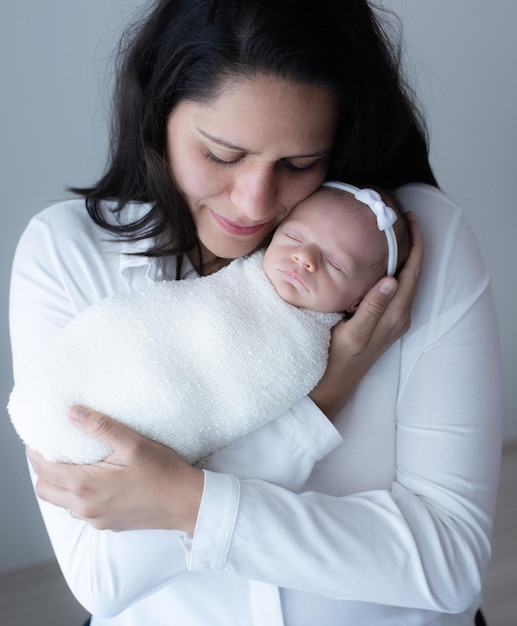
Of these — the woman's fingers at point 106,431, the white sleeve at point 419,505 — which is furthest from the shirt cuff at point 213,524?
the woman's fingers at point 106,431

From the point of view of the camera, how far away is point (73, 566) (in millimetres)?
1140

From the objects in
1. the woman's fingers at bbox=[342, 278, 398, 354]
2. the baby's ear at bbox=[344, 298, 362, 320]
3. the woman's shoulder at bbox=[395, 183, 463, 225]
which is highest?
the woman's shoulder at bbox=[395, 183, 463, 225]

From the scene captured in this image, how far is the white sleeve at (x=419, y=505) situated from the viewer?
1.07 m

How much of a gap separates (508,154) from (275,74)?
1.59 metres

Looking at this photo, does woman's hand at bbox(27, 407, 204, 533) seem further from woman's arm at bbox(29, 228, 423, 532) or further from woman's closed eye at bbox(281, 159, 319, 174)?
woman's closed eye at bbox(281, 159, 319, 174)

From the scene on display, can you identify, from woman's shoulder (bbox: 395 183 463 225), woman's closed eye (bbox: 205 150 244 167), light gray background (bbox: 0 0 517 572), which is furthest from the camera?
light gray background (bbox: 0 0 517 572)

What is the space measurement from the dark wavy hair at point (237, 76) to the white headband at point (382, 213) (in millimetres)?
58

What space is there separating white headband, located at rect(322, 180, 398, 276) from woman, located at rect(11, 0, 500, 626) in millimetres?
41

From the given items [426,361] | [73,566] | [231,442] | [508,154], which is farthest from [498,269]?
[73,566]

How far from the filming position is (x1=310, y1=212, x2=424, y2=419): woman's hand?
117 cm

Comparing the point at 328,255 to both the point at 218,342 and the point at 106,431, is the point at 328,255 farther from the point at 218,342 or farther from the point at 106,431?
the point at 106,431

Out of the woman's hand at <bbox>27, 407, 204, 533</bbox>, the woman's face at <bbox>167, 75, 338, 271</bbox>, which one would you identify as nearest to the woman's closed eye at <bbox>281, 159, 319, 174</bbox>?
the woman's face at <bbox>167, 75, 338, 271</bbox>

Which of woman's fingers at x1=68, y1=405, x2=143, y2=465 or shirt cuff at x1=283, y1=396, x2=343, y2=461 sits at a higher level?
woman's fingers at x1=68, y1=405, x2=143, y2=465

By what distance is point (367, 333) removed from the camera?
1173 millimetres
